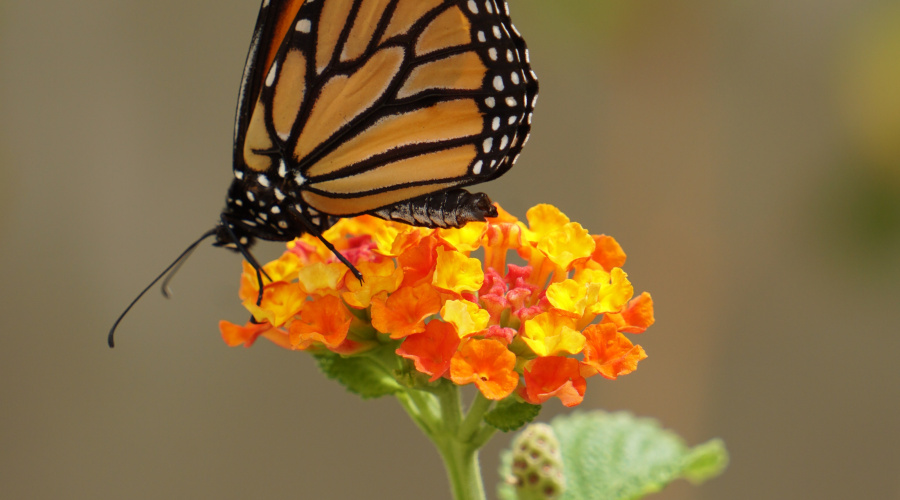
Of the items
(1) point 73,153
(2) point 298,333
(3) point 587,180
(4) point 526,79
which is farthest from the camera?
(3) point 587,180

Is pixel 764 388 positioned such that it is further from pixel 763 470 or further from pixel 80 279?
pixel 80 279

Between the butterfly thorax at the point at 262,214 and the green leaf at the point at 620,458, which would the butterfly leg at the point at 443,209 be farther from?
the green leaf at the point at 620,458

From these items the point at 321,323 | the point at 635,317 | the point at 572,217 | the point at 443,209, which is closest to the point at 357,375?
the point at 321,323

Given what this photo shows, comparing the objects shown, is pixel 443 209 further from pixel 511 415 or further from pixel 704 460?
pixel 704 460

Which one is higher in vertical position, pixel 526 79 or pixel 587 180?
pixel 526 79

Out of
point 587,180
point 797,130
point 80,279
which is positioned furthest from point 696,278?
point 80,279

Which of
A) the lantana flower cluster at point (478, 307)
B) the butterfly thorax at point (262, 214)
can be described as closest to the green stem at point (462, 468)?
the lantana flower cluster at point (478, 307)
